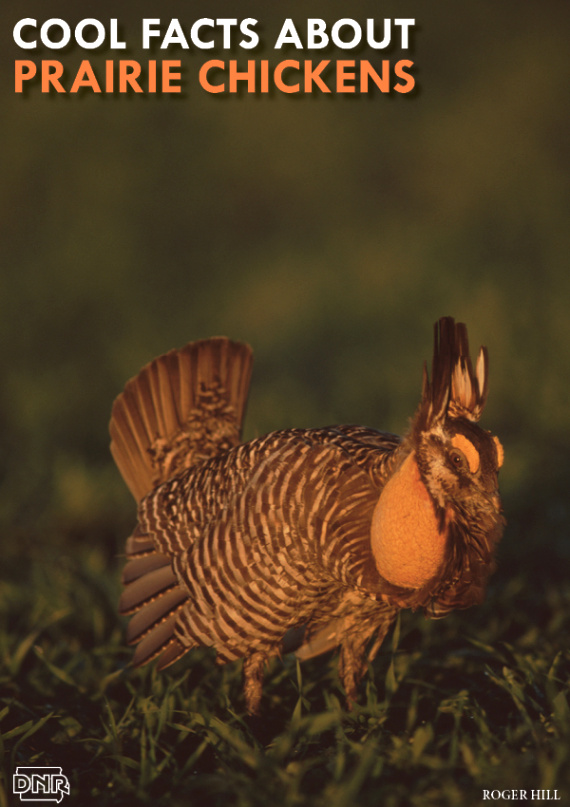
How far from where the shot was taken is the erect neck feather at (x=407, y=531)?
2.92 meters

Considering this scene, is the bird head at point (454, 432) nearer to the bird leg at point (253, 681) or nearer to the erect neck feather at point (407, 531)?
the erect neck feather at point (407, 531)

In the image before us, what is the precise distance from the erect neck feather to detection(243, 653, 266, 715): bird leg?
0.75m

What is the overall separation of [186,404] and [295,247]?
6103 mm

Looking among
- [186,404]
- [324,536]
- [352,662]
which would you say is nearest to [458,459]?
[324,536]

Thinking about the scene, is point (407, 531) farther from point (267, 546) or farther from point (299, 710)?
point (299, 710)

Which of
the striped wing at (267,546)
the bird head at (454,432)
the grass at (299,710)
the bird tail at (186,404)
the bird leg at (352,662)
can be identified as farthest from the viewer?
the bird tail at (186,404)

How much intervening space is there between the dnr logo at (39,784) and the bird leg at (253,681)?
0.74m

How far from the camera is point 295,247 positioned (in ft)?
32.8

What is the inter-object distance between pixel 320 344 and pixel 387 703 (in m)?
4.76

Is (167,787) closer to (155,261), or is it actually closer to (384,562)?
(384,562)

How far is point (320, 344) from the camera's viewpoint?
7777mm

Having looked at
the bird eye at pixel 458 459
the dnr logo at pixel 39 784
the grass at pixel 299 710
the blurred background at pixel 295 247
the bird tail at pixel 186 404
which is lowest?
the dnr logo at pixel 39 784

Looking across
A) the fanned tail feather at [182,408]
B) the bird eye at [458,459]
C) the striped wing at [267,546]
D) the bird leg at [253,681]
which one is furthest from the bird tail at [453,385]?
the fanned tail feather at [182,408]

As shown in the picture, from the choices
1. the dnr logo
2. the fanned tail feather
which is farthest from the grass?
the fanned tail feather
